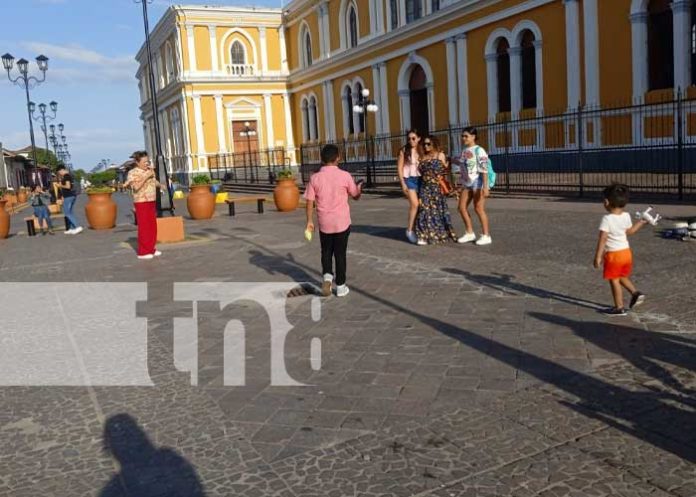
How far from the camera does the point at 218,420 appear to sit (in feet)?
13.1

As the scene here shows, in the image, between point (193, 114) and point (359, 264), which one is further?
point (193, 114)

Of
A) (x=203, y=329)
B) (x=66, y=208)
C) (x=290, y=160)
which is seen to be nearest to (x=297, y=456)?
(x=203, y=329)

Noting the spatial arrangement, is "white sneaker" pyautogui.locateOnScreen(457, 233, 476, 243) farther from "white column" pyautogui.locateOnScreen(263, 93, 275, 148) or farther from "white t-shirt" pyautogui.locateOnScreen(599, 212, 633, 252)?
"white column" pyautogui.locateOnScreen(263, 93, 275, 148)

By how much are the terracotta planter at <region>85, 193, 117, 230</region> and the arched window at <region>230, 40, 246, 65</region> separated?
1333 inches

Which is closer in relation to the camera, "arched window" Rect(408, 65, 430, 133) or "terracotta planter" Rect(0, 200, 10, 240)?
"terracotta planter" Rect(0, 200, 10, 240)

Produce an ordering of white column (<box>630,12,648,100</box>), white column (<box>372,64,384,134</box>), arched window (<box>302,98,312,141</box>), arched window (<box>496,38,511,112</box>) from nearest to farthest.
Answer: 1. white column (<box>630,12,648,100</box>)
2. arched window (<box>496,38,511,112</box>)
3. white column (<box>372,64,384,134</box>)
4. arched window (<box>302,98,312,141</box>)

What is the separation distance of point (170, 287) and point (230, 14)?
4319 cm

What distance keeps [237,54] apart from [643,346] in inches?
1862

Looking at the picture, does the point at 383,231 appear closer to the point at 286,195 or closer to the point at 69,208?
the point at 286,195

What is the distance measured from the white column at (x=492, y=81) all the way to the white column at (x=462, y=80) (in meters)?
1.61

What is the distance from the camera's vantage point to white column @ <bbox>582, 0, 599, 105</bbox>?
21.7 meters

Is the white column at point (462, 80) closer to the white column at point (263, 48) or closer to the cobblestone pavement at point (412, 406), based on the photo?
the cobblestone pavement at point (412, 406)

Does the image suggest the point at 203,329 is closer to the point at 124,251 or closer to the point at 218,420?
the point at 218,420

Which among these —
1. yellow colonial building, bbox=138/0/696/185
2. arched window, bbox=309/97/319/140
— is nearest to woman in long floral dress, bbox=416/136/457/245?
yellow colonial building, bbox=138/0/696/185
